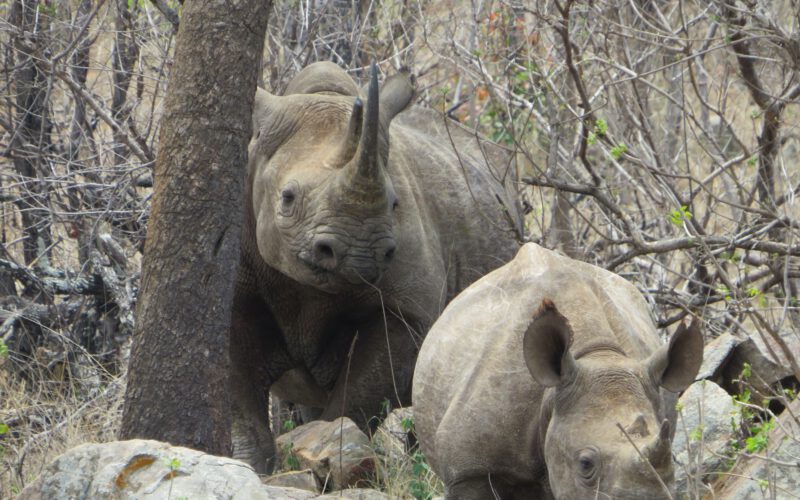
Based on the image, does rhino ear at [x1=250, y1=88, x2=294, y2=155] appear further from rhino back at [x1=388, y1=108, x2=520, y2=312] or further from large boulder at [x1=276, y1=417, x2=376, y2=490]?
large boulder at [x1=276, y1=417, x2=376, y2=490]

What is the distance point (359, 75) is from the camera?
1005 centimetres

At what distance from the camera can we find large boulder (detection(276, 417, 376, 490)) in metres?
6.43

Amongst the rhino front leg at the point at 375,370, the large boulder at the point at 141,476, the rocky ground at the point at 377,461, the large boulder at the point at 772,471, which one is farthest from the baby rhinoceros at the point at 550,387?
the rhino front leg at the point at 375,370

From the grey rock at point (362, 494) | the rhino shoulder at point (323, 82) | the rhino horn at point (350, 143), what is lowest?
the grey rock at point (362, 494)

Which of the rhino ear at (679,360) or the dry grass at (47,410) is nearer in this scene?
the rhino ear at (679,360)

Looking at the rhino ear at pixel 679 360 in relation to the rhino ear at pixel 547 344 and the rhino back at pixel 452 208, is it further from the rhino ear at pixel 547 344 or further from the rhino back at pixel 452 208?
the rhino back at pixel 452 208

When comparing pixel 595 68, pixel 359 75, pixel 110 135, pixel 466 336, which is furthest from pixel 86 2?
pixel 466 336

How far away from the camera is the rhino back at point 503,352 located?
493 centimetres

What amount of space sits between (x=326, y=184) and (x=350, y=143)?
23 cm

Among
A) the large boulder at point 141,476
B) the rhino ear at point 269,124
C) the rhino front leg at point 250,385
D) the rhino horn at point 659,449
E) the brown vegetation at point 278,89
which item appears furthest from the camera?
the brown vegetation at point 278,89

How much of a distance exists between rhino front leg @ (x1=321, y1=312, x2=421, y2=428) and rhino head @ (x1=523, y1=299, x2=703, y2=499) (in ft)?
7.86

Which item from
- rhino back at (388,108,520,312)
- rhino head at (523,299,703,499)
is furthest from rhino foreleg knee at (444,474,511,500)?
rhino back at (388,108,520,312)

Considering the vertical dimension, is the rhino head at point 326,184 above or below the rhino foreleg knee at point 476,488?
above

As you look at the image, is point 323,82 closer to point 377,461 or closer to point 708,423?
point 377,461
